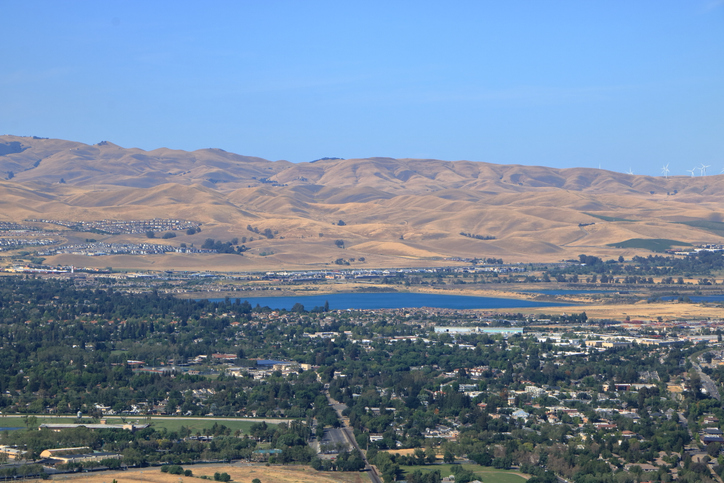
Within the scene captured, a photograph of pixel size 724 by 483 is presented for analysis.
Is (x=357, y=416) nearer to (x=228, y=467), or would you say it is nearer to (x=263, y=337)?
(x=228, y=467)

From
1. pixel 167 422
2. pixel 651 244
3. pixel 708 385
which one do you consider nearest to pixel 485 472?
pixel 167 422

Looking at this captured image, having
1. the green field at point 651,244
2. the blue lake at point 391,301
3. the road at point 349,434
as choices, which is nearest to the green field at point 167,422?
the road at point 349,434

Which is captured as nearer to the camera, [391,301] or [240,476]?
[240,476]

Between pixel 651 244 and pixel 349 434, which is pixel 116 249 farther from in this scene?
pixel 349 434

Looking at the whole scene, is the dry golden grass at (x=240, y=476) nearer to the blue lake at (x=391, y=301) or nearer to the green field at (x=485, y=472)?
the green field at (x=485, y=472)

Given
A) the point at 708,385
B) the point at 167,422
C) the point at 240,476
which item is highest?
the point at 708,385

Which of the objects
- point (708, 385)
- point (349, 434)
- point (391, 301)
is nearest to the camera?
point (349, 434)

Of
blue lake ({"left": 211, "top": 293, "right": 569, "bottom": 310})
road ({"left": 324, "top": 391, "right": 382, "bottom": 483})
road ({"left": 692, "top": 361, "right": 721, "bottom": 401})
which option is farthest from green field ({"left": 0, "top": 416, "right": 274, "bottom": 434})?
blue lake ({"left": 211, "top": 293, "right": 569, "bottom": 310})
